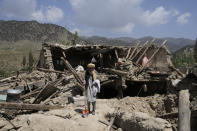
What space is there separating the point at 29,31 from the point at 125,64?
96281 mm

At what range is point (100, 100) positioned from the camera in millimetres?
8867

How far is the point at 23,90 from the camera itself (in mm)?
10891

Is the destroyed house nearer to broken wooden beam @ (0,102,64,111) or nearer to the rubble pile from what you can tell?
the rubble pile

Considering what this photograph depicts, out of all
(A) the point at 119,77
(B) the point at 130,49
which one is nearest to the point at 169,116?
(A) the point at 119,77

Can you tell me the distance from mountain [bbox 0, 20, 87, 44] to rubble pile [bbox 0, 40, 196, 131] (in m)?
79.9

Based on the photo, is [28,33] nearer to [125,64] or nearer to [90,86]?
[125,64]

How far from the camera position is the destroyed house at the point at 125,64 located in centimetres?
1058

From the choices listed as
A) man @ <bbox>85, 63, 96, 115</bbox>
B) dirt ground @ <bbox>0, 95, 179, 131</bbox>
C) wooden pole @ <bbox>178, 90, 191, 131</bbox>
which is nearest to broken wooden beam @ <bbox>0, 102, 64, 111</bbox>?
dirt ground @ <bbox>0, 95, 179, 131</bbox>

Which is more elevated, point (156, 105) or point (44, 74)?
point (44, 74)

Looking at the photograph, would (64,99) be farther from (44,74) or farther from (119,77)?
(44,74)

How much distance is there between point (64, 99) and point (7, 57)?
5649 centimetres

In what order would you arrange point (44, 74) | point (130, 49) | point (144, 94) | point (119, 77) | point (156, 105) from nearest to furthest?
point (156, 105) < point (119, 77) < point (144, 94) < point (44, 74) < point (130, 49)

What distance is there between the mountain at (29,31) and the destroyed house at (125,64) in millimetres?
76982

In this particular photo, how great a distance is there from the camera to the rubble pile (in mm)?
5879
